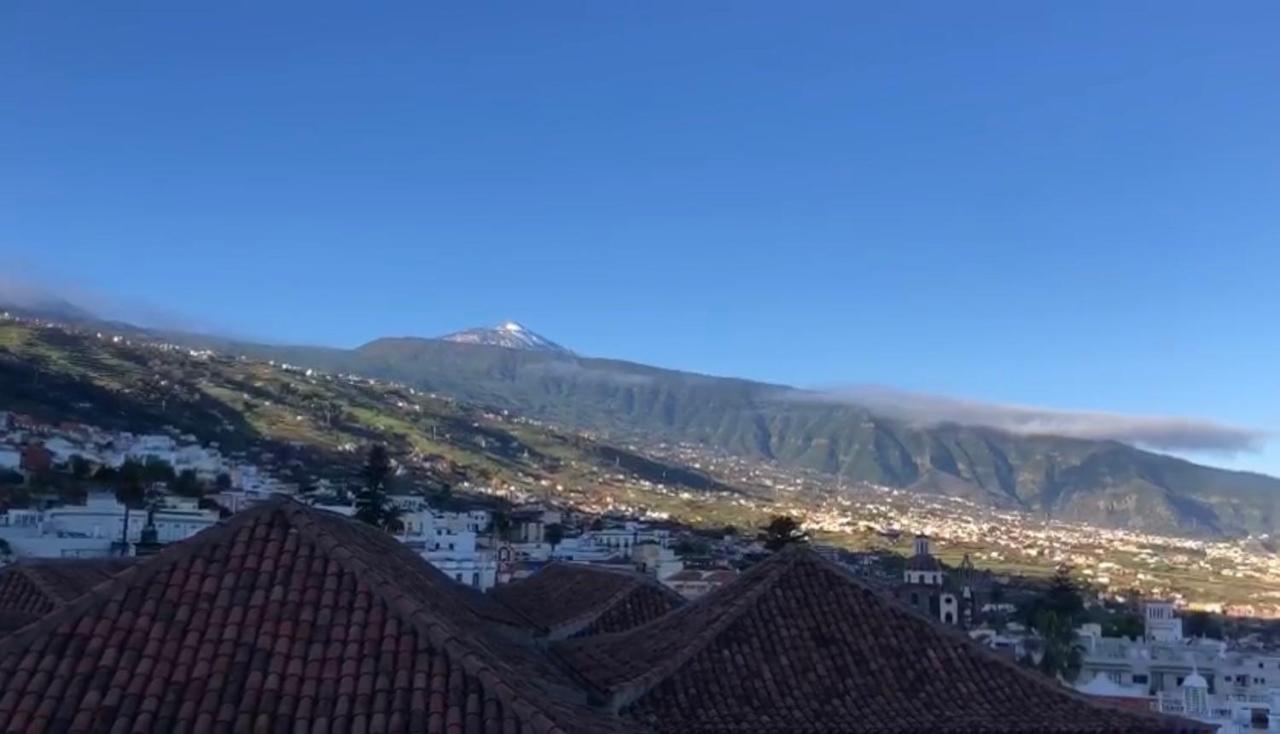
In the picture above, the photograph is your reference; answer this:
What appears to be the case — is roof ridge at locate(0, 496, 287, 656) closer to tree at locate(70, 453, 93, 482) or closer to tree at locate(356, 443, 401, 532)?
tree at locate(356, 443, 401, 532)

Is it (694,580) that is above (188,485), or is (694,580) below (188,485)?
above

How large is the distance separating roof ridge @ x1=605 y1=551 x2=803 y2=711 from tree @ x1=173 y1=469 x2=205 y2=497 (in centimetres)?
6091

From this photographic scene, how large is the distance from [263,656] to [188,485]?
7155 centimetres

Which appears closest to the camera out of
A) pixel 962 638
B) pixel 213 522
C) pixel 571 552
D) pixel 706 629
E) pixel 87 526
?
pixel 706 629

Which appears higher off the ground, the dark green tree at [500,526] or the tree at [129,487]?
the tree at [129,487]

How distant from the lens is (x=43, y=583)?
1936 centimetres

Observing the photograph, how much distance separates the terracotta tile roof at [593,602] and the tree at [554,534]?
4978cm

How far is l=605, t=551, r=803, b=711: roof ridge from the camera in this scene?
1061 centimetres

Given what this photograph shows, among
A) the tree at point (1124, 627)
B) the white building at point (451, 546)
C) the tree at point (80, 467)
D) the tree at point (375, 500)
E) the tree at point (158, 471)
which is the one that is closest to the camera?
the white building at point (451, 546)

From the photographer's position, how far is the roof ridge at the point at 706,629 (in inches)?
418

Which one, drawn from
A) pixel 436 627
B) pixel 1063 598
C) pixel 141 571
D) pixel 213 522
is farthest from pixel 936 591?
pixel 141 571

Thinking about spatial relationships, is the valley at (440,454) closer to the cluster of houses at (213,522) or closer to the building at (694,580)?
the cluster of houses at (213,522)

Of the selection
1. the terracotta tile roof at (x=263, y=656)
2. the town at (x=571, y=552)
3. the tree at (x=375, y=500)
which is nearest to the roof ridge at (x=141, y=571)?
the terracotta tile roof at (x=263, y=656)

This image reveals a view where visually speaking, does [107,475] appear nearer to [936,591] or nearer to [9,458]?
[9,458]
